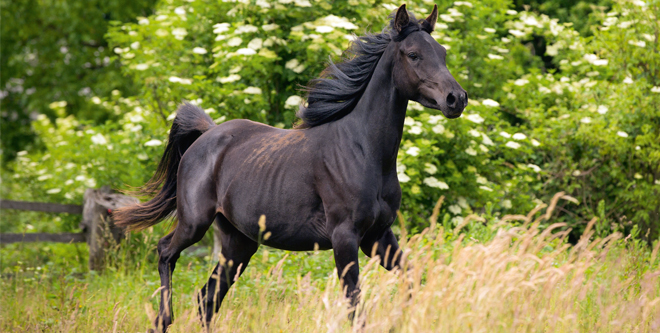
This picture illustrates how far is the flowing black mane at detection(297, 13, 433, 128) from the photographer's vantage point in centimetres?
383

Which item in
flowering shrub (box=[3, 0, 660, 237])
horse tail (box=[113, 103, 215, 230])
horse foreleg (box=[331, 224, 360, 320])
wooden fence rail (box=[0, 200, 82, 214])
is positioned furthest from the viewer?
wooden fence rail (box=[0, 200, 82, 214])

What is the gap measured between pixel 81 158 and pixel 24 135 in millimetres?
9935

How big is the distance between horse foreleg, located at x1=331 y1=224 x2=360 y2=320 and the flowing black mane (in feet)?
2.66

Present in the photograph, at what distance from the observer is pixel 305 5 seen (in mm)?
6926

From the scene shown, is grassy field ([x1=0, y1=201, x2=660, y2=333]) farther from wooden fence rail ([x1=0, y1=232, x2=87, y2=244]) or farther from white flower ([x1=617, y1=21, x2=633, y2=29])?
white flower ([x1=617, y1=21, x2=633, y2=29])

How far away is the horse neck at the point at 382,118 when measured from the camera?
3.63 m

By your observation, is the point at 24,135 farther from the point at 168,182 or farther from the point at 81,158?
the point at 168,182

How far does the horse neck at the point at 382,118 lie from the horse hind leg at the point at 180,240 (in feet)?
4.38

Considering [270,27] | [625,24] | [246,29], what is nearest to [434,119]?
[270,27]

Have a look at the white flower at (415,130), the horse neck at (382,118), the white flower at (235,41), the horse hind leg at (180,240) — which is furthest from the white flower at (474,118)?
the horse hind leg at (180,240)

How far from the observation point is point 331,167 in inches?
144

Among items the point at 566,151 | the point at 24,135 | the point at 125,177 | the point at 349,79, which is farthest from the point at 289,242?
the point at 24,135

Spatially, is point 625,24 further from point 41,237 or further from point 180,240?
point 41,237

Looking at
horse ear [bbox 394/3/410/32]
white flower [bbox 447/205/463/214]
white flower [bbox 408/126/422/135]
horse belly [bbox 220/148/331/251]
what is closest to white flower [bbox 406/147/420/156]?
white flower [bbox 408/126/422/135]
